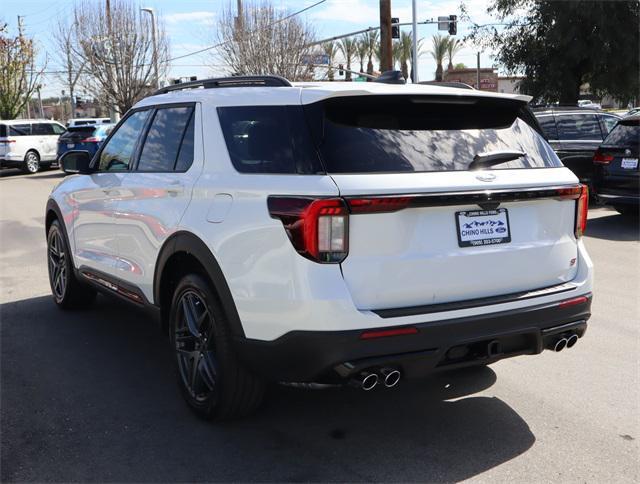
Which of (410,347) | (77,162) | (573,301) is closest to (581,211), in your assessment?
(573,301)

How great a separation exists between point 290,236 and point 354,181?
0.38 metres

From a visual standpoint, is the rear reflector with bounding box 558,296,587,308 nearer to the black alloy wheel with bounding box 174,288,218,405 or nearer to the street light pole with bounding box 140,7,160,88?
the black alloy wheel with bounding box 174,288,218,405

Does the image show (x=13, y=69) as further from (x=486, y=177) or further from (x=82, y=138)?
(x=486, y=177)

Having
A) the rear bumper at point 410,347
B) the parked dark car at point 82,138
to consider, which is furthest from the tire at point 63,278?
the parked dark car at point 82,138

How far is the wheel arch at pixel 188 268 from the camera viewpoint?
3.64m

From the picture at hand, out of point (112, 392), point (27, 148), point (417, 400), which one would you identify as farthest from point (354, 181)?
point (27, 148)

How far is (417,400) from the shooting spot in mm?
4391

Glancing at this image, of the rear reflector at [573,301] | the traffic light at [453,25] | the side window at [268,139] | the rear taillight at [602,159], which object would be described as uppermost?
the traffic light at [453,25]

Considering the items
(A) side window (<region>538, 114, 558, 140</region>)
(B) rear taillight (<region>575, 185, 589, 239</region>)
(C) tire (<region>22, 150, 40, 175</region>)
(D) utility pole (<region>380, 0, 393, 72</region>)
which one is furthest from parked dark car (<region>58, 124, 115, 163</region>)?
(B) rear taillight (<region>575, 185, 589, 239</region>)

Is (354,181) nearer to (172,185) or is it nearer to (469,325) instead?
(469,325)

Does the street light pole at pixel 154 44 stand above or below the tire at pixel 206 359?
above

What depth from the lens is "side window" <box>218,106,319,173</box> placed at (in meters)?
3.48

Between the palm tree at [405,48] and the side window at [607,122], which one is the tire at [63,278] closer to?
the side window at [607,122]

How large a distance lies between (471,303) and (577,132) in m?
10.8
